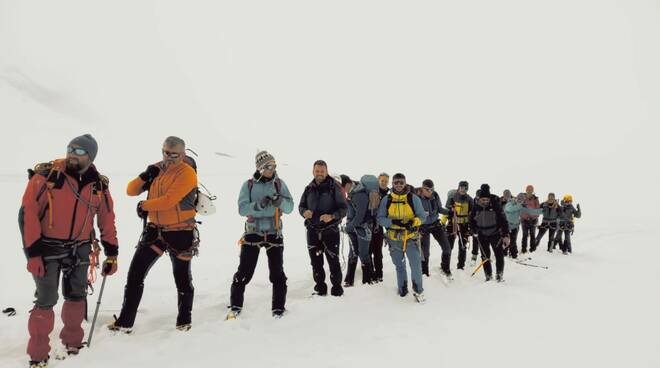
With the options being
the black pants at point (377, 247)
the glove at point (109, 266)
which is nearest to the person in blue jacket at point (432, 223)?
the black pants at point (377, 247)

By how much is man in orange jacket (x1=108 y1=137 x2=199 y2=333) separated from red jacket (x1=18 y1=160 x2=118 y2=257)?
55 cm

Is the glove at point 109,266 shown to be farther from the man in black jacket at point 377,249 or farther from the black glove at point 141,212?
A: the man in black jacket at point 377,249

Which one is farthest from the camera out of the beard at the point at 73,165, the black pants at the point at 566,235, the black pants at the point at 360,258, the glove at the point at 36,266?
the black pants at the point at 566,235

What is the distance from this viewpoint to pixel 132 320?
17.3ft

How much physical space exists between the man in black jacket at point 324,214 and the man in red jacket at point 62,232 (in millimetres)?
3456

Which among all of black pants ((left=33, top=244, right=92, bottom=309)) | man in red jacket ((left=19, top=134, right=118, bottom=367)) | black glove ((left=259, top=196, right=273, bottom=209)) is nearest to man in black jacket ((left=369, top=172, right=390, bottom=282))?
black glove ((left=259, top=196, right=273, bottom=209))

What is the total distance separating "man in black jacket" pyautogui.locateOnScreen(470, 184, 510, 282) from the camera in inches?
362

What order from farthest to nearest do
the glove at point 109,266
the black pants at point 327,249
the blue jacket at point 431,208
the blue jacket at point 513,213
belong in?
1. the blue jacket at point 513,213
2. the blue jacket at point 431,208
3. the black pants at point 327,249
4. the glove at point 109,266

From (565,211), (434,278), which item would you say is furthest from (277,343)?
(565,211)

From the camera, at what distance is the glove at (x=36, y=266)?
4074mm

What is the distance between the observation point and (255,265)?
607cm

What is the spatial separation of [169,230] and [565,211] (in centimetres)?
1597

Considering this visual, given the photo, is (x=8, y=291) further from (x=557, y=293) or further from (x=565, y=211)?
(x=565, y=211)

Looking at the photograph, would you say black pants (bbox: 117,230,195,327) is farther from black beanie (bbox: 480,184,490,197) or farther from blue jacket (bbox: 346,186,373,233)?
black beanie (bbox: 480,184,490,197)
